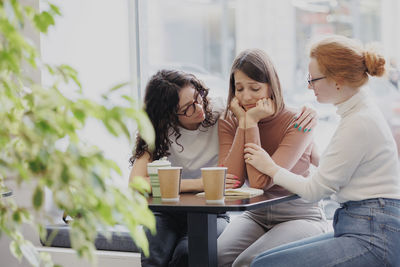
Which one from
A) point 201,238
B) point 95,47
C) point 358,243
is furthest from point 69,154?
point 95,47

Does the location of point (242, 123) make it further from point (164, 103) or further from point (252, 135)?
point (164, 103)

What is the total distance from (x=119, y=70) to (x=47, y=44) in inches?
18.7

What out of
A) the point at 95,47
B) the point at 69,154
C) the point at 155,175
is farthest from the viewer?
the point at 95,47

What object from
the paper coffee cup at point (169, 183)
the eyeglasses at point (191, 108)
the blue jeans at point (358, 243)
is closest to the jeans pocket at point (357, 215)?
the blue jeans at point (358, 243)

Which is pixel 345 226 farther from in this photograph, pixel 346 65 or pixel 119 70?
pixel 119 70

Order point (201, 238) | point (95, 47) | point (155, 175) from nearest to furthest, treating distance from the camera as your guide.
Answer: point (201, 238), point (155, 175), point (95, 47)

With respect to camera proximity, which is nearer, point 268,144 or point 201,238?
point 201,238

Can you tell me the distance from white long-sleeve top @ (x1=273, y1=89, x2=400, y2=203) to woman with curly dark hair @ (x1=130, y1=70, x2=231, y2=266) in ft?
1.30

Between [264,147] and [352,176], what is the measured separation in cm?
51

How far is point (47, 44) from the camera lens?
3.02 m

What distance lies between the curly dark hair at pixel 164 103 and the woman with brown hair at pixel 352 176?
573 mm

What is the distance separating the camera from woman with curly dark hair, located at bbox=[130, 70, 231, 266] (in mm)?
2141

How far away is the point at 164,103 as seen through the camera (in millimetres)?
2283

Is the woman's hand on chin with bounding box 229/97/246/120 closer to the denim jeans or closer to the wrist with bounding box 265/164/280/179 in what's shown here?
the wrist with bounding box 265/164/280/179
